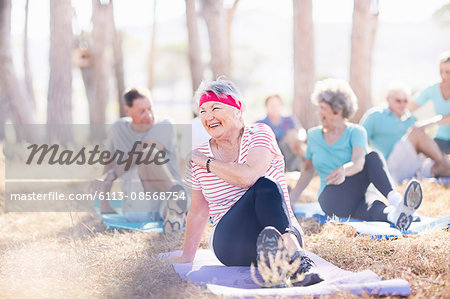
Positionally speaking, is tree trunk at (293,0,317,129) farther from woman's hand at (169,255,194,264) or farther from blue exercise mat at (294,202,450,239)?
woman's hand at (169,255,194,264)

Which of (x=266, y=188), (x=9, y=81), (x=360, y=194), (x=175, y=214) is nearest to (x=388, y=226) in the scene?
(x=360, y=194)

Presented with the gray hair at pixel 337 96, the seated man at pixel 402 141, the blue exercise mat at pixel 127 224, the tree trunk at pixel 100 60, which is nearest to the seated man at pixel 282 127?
the seated man at pixel 402 141

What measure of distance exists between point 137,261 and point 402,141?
3.95 meters

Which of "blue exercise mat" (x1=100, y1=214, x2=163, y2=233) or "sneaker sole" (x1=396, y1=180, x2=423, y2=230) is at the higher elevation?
"sneaker sole" (x1=396, y1=180, x2=423, y2=230)

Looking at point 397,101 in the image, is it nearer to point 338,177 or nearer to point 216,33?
point 338,177

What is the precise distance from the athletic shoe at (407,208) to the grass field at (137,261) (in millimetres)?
248

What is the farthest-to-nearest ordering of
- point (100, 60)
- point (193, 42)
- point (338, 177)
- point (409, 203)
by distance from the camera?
point (100, 60) → point (193, 42) → point (338, 177) → point (409, 203)

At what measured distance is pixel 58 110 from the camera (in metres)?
9.44

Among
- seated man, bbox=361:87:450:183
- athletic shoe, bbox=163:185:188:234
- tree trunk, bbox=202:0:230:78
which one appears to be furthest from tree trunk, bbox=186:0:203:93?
athletic shoe, bbox=163:185:188:234

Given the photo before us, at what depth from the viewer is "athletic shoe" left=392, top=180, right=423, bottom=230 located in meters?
4.36

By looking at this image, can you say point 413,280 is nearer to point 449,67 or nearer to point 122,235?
point 122,235

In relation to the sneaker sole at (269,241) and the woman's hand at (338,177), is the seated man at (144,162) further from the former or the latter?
the sneaker sole at (269,241)

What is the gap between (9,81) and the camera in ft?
33.1

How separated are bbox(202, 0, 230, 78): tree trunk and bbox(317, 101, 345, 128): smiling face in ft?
15.2
